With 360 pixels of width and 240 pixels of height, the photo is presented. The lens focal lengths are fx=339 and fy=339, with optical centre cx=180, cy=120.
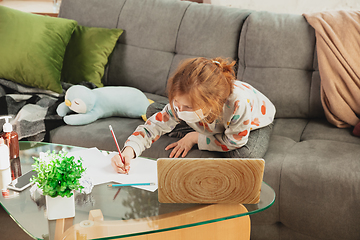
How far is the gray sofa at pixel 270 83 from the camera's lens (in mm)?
1252

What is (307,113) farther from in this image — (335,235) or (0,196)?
(0,196)

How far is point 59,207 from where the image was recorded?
2.65 feet

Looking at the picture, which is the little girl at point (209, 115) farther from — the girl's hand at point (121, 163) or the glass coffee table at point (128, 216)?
the glass coffee table at point (128, 216)

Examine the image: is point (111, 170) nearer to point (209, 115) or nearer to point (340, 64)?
point (209, 115)

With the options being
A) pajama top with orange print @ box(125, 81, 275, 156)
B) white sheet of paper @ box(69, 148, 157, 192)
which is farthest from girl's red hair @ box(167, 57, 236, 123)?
white sheet of paper @ box(69, 148, 157, 192)

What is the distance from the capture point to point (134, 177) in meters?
1.01

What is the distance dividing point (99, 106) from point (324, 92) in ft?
3.72

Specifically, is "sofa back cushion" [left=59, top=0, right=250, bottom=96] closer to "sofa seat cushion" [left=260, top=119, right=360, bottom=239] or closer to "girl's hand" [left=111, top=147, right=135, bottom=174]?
"sofa seat cushion" [left=260, top=119, right=360, bottom=239]

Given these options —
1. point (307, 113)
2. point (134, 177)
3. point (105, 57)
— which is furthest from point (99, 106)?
point (307, 113)

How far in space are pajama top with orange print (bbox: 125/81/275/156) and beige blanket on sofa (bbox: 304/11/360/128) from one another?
1.41 feet

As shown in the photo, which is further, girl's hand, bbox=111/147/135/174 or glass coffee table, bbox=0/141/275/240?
girl's hand, bbox=111/147/135/174

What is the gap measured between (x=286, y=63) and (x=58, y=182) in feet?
4.43

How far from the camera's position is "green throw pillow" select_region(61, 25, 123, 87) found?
2.02m

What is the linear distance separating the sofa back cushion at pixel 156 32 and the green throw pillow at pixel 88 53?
0.26ft
